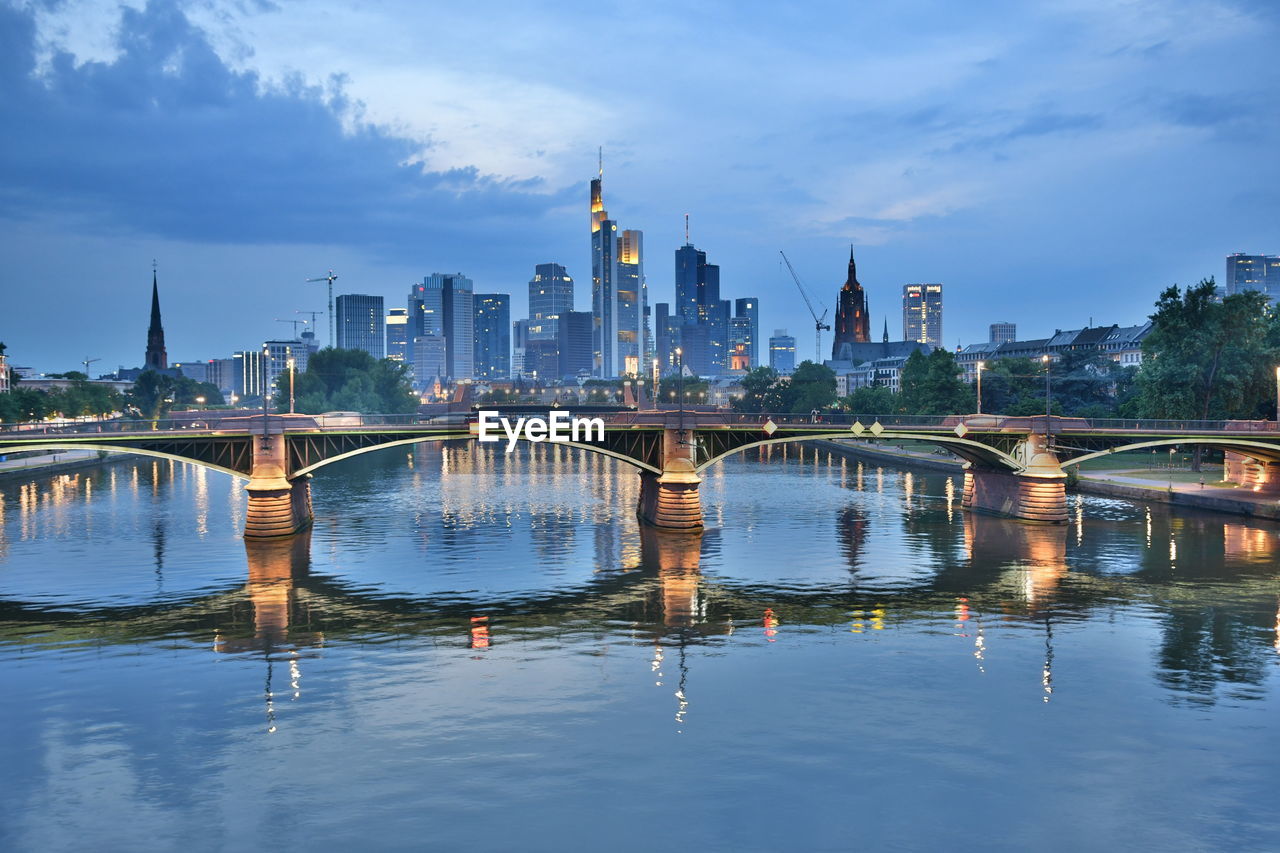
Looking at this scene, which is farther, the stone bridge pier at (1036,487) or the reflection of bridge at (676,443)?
the stone bridge pier at (1036,487)

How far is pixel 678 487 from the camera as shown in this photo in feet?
279

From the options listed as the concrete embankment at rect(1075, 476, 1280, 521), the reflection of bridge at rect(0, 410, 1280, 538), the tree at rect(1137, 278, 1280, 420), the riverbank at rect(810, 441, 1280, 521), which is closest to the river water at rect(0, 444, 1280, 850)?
the reflection of bridge at rect(0, 410, 1280, 538)

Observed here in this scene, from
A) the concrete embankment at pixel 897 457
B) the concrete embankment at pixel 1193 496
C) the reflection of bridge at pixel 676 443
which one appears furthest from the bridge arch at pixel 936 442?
the concrete embankment at pixel 897 457

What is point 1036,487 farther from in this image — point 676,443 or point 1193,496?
point 676,443

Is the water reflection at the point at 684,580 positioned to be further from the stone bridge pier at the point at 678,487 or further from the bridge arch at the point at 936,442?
the bridge arch at the point at 936,442

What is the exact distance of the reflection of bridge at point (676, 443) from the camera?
78250 millimetres

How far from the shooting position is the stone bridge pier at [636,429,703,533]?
84312mm

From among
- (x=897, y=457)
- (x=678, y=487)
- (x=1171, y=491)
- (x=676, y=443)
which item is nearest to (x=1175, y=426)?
(x=1171, y=491)

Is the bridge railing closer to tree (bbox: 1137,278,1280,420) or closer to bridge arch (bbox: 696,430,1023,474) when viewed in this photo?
bridge arch (bbox: 696,430,1023,474)

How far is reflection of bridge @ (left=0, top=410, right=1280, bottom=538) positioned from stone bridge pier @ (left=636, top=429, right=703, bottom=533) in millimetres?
83

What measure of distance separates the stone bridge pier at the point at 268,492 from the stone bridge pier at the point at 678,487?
96.8 feet

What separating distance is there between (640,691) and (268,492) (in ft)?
156

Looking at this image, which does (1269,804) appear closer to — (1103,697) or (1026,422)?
(1103,697)

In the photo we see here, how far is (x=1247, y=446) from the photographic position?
93.2m
